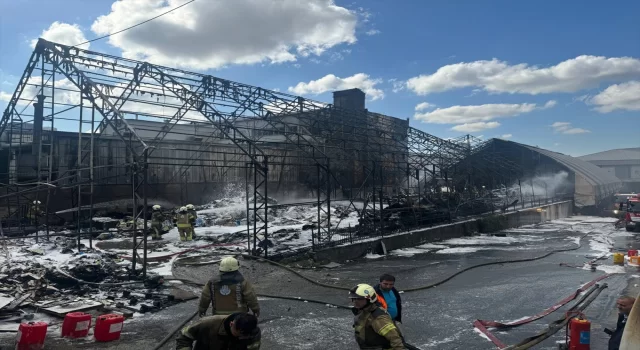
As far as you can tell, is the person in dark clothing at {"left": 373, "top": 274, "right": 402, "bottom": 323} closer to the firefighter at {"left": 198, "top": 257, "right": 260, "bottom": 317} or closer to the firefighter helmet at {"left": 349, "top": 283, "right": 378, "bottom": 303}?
the firefighter helmet at {"left": 349, "top": 283, "right": 378, "bottom": 303}

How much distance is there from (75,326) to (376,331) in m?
5.54

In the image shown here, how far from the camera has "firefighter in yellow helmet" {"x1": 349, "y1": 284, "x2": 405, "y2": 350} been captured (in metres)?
3.96

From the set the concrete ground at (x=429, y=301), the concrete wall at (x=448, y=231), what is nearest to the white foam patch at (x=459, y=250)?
the concrete ground at (x=429, y=301)

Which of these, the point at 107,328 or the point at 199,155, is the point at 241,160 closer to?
the point at 199,155

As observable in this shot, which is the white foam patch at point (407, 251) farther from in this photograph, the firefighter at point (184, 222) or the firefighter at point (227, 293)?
the firefighter at point (227, 293)

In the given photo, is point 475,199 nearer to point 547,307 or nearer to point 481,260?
point 481,260

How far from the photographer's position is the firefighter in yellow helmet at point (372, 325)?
396 cm

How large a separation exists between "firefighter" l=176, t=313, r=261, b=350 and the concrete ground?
145 inches

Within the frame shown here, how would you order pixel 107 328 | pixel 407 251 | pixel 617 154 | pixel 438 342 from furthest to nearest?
pixel 617 154 < pixel 407 251 < pixel 438 342 < pixel 107 328

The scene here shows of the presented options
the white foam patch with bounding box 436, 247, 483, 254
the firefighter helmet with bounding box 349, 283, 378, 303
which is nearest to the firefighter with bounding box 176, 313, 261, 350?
the firefighter helmet with bounding box 349, 283, 378, 303

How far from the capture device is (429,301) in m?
10.1

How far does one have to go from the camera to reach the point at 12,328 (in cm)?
746

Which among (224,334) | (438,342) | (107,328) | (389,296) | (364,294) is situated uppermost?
(364,294)

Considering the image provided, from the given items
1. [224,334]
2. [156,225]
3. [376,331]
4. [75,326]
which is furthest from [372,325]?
[156,225]
